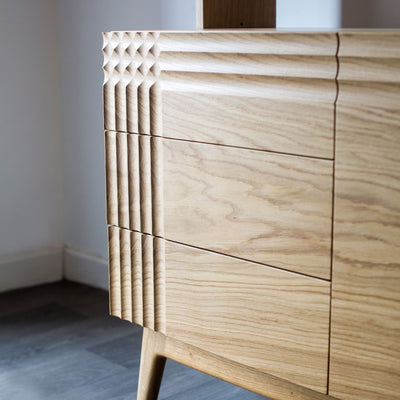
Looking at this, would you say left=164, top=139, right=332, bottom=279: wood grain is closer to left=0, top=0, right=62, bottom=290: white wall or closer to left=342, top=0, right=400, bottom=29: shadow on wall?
left=342, top=0, right=400, bottom=29: shadow on wall

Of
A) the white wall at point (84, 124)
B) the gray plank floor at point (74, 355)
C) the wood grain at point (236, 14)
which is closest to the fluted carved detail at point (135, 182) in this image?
the wood grain at point (236, 14)

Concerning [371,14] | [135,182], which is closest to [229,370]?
[135,182]

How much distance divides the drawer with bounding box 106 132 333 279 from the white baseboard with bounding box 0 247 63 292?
109 centimetres

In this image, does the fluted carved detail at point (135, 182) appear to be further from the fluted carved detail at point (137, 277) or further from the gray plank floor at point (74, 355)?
the gray plank floor at point (74, 355)

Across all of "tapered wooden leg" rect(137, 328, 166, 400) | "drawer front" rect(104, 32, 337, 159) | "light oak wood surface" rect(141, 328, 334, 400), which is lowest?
→ "tapered wooden leg" rect(137, 328, 166, 400)

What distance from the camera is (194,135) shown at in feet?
3.71

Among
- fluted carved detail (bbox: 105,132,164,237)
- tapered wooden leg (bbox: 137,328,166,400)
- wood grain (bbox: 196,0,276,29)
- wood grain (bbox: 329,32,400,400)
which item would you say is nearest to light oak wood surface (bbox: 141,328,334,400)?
tapered wooden leg (bbox: 137,328,166,400)

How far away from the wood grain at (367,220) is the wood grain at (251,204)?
37 millimetres

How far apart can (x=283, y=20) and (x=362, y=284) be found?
34.7 inches

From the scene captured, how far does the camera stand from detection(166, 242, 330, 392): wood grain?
3.36 feet

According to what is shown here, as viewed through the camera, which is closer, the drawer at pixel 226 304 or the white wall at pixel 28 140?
the drawer at pixel 226 304

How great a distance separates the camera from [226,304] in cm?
113

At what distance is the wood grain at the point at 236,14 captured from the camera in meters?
1.43

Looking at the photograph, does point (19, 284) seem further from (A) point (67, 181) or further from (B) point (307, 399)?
(B) point (307, 399)
